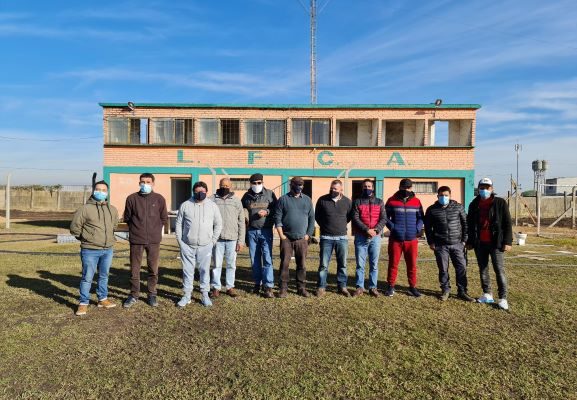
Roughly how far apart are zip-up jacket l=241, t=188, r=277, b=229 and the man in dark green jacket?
2.13 meters

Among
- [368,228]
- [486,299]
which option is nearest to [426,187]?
[486,299]

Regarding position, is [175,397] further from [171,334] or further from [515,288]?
[515,288]

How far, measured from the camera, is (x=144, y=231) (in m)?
5.66

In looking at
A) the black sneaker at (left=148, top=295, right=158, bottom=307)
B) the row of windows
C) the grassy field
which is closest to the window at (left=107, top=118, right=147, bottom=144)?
the row of windows

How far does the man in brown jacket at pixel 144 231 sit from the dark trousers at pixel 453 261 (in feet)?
15.1

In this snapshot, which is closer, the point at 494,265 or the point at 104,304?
the point at 104,304

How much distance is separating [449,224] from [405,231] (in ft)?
2.33

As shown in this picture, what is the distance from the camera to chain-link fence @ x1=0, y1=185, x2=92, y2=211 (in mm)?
35188

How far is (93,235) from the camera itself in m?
5.38

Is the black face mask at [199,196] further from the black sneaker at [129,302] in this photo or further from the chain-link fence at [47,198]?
the chain-link fence at [47,198]

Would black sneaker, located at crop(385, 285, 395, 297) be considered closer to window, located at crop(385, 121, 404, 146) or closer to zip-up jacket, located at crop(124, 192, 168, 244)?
zip-up jacket, located at crop(124, 192, 168, 244)

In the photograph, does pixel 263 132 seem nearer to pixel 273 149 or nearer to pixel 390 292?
pixel 273 149

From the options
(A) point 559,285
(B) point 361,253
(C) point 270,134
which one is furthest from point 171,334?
(C) point 270,134

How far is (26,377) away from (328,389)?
2.76 metres
